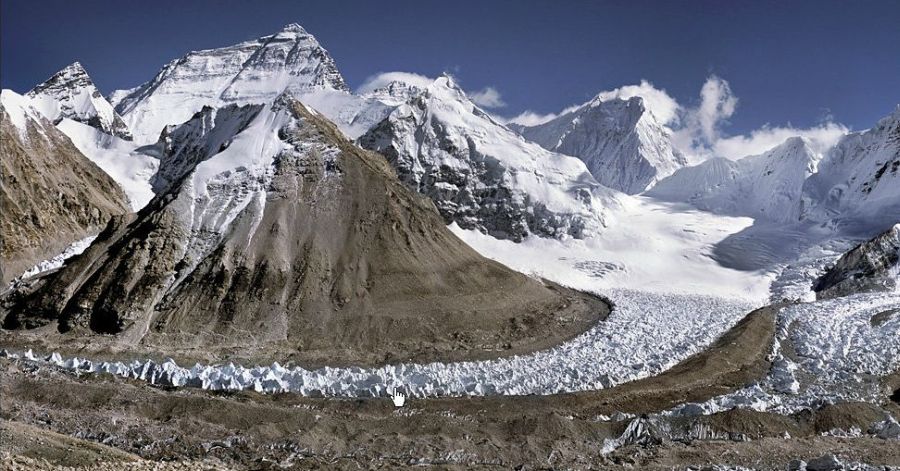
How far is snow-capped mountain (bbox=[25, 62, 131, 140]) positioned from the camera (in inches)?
4550

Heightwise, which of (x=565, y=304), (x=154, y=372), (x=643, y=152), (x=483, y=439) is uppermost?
(x=643, y=152)

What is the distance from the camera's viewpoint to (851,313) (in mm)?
60188

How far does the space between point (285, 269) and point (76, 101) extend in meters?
82.8

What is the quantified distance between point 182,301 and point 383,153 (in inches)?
1951

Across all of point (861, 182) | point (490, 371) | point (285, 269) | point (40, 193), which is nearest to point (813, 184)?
point (861, 182)

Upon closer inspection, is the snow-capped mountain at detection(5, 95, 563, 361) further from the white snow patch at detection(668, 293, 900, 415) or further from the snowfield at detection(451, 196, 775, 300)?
the white snow patch at detection(668, 293, 900, 415)

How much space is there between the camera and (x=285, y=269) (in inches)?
2158

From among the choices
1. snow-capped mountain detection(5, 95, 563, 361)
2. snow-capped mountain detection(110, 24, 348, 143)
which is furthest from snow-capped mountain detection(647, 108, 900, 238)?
snow-capped mountain detection(110, 24, 348, 143)

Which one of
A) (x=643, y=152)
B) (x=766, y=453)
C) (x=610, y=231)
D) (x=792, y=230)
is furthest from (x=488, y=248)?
(x=643, y=152)

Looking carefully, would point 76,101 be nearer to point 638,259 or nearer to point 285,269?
point 285,269

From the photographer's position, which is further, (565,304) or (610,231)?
(610,231)

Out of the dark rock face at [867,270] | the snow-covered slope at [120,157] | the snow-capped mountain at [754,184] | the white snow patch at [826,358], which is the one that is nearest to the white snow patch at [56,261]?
the snow-covered slope at [120,157]

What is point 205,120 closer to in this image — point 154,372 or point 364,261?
point 364,261

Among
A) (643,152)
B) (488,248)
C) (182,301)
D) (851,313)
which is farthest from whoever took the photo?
(643,152)
